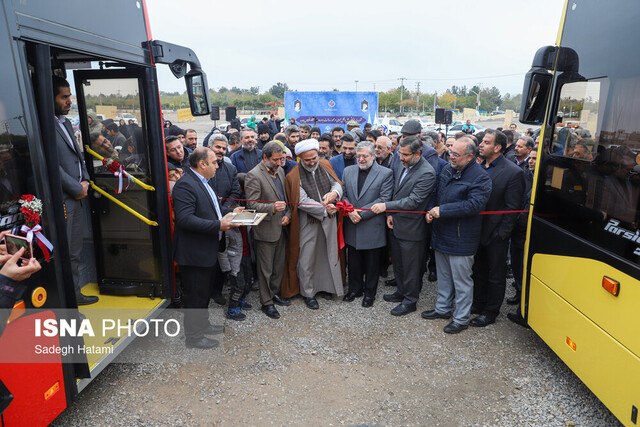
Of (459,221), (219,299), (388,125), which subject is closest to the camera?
(459,221)

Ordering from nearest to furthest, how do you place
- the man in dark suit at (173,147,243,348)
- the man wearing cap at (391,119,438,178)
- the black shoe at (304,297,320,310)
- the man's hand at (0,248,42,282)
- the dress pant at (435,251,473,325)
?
1. the man's hand at (0,248,42,282)
2. the man in dark suit at (173,147,243,348)
3. the dress pant at (435,251,473,325)
4. the black shoe at (304,297,320,310)
5. the man wearing cap at (391,119,438,178)

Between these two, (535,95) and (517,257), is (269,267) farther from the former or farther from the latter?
(535,95)

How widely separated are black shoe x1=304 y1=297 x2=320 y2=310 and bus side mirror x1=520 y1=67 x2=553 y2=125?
315cm

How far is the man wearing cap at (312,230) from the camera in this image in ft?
16.8

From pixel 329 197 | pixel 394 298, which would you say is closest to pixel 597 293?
pixel 394 298

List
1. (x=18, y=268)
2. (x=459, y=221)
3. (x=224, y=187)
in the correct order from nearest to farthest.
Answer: (x=18, y=268) → (x=459, y=221) → (x=224, y=187)

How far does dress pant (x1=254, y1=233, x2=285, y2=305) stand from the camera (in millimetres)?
4984

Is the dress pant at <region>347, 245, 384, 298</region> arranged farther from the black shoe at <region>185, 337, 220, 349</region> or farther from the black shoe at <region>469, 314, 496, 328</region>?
the black shoe at <region>185, 337, 220, 349</region>

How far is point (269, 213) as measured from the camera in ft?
15.8

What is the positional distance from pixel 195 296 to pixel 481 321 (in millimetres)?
3205

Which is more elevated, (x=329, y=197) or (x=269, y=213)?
(x=329, y=197)

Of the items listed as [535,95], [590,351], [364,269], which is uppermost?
[535,95]

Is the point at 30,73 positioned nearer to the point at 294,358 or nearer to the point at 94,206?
the point at 94,206

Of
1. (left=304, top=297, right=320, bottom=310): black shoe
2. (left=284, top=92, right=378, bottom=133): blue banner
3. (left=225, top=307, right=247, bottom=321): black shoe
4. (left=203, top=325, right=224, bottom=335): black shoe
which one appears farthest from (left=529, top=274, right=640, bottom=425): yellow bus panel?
(left=284, top=92, right=378, bottom=133): blue banner
